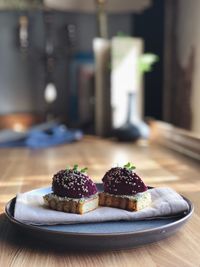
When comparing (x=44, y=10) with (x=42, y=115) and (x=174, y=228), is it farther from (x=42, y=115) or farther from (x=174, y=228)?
(x=174, y=228)

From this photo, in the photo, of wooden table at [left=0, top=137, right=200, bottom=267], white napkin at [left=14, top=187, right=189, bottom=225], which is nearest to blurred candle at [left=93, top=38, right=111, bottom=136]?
wooden table at [left=0, top=137, right=200, bottom=267]

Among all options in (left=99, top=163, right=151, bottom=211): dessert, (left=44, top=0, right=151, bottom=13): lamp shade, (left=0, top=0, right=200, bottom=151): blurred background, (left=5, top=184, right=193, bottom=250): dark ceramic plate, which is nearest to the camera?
(left=5, top=184, right=193, bottom=250): dark ceramic plate

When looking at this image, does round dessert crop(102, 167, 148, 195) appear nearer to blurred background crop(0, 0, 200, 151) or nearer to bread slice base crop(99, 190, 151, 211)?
bread slice base crop(99, 190, 151, 211)

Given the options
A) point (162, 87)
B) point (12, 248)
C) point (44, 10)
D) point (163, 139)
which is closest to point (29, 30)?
point (44, 10)

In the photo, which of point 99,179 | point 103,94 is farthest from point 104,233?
point 103,94

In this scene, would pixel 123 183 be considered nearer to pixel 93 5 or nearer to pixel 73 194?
pixel 73 194

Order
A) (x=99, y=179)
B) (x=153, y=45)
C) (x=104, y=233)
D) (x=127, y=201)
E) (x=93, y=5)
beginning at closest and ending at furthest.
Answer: (x=104, y=233) < (x=127, y=201) < (x=99, y=179) < (x=93, y=5) < (x=153, y=45)

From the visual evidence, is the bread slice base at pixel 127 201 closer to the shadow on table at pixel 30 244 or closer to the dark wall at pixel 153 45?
the shadow on table at pixel 30 244
